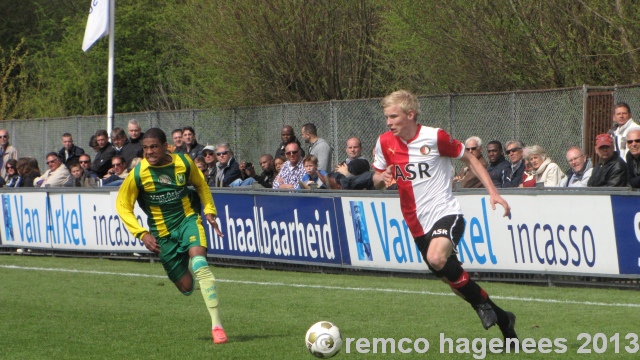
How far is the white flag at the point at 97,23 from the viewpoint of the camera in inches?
945

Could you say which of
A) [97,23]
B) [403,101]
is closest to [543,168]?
[403,101]

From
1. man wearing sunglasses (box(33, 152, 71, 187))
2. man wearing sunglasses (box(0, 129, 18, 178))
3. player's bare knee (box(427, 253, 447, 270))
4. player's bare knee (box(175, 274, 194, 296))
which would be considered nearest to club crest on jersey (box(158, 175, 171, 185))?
player's bare knee (box(175, 274, 194, 296))

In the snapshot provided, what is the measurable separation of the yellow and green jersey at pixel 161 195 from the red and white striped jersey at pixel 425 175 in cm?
220

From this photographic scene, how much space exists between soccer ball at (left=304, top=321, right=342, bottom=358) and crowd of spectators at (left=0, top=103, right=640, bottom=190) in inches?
213

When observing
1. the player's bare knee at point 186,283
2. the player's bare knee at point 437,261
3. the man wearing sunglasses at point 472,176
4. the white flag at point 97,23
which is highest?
the white flag at point 97,23

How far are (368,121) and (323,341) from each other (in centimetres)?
1235

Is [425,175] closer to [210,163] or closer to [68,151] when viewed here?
[210,163]

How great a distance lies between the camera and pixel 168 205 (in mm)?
9852

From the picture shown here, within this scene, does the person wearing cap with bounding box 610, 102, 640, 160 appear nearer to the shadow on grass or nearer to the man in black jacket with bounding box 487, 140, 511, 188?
the man in black jacket with bounding box 487, 140, 511, 188

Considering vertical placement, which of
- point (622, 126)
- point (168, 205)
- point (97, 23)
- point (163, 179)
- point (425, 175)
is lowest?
point (168, 205)

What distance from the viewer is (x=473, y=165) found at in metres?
8.34

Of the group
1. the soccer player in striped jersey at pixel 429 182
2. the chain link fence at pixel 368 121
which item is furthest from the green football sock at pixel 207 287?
the chain link fence at pixel 368 121

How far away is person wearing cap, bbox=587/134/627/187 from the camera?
12664mm

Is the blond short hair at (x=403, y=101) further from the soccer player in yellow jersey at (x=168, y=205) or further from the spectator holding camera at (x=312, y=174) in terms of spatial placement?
the spectator holding camera at (x=312, y=174)
